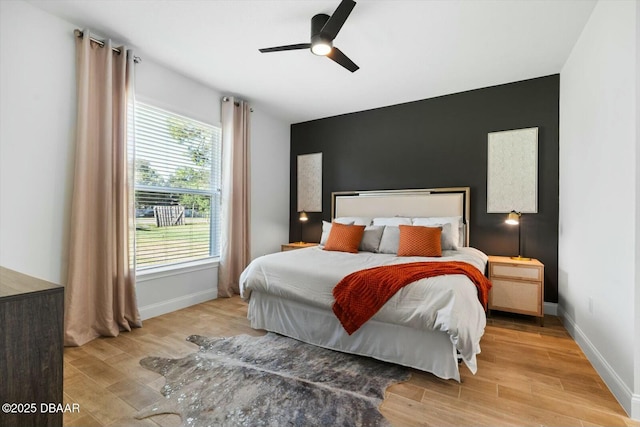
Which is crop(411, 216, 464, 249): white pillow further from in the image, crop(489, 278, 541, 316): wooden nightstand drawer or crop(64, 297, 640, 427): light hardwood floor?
crop(64, 297, 640, 427): light hardwood floor

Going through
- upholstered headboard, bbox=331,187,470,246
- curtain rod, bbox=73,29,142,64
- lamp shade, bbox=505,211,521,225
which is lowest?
lamp shade, bbox=505,211,521,225

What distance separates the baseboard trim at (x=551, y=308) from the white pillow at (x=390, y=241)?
1908 mm

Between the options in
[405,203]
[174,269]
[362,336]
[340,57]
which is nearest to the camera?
[362,336]

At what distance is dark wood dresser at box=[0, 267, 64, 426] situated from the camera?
38.2 inches

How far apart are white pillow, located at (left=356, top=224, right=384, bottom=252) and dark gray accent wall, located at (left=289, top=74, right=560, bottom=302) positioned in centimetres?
108

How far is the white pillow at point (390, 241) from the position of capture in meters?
3.53

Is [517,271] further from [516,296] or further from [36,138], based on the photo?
[36,138]

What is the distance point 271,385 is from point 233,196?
8.98ft

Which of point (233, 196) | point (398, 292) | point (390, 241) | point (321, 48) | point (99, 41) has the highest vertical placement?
point (99, 41)

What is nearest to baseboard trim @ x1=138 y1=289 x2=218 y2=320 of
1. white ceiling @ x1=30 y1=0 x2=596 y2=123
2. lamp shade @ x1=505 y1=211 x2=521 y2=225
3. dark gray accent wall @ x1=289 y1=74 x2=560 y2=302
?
dark gray accent wall @ x1=289 y1=74 x2=560 y2=302

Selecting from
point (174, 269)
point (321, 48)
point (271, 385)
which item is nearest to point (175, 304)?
point (174, 269)

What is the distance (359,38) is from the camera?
111 inches

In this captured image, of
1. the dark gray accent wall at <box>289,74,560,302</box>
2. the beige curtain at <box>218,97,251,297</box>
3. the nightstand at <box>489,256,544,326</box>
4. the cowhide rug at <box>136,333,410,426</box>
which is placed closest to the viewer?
the cowhide rug at <box>136,333,410,426</box>

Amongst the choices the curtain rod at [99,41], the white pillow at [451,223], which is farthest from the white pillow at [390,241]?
the curtain rod at [99,41]
